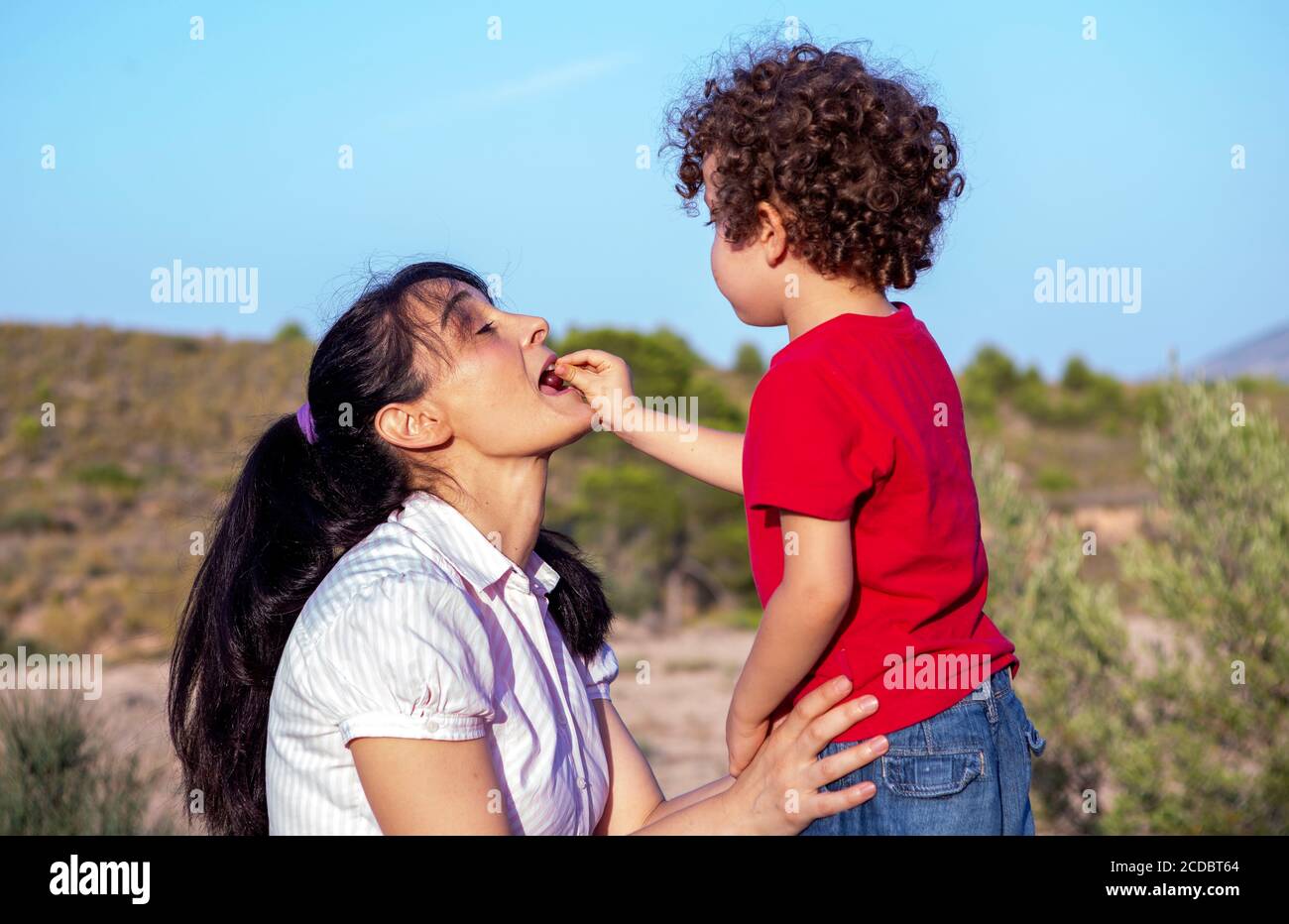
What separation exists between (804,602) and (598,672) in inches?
30.2

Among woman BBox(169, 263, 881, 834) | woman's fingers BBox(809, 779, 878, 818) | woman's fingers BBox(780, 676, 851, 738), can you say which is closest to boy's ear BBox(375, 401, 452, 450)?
woman BBox(169, 263, 881, 834)

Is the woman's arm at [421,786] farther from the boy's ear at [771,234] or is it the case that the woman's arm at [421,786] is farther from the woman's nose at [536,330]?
the boy's ear at [771,234]

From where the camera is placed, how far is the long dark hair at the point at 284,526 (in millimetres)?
2281

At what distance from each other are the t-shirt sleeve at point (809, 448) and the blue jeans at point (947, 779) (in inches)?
16.9

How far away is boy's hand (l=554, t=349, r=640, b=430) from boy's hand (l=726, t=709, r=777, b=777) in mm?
704

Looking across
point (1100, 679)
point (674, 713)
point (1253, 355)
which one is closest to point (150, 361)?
point (674, 713)

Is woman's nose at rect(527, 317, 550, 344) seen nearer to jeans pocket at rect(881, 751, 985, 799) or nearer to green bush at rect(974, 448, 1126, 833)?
jeans pocket at rect(881, 751, 985, 799)

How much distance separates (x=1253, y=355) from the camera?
324 feet

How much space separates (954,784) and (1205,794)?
19.5 ft

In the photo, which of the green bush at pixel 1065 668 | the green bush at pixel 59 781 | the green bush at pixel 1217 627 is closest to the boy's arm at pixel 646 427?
the green bush at pixel 59 781

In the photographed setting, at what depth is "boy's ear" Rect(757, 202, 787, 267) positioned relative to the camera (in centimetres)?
236

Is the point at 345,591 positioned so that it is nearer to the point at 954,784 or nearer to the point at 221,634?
the point at 221,634

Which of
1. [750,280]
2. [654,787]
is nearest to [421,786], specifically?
[654,787]

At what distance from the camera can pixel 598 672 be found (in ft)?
8.62
